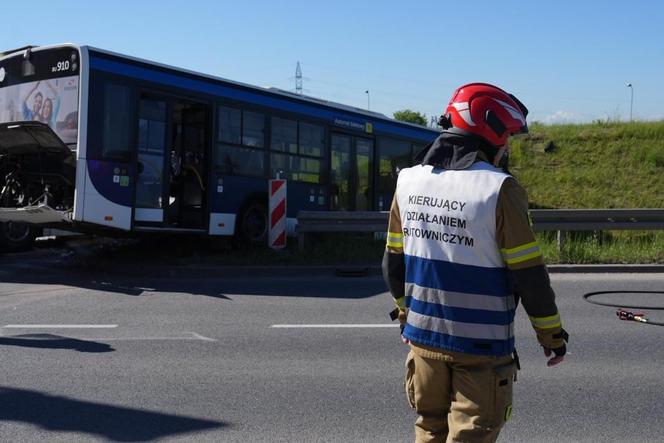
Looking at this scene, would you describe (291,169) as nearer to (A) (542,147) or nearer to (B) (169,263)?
(B) (169,263)

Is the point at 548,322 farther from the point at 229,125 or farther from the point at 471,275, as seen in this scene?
the point at 229,125

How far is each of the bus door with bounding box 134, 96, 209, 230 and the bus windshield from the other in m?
1.17

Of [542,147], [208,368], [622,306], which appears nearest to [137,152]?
[208,368]

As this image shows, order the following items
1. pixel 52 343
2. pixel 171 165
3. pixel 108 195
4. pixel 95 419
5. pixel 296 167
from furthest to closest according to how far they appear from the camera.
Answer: pixel 296 167
pixel 171 165
pixel 108 195
pixel 52 343
pixel 95 419

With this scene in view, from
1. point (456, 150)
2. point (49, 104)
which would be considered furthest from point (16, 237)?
point (456, 150)

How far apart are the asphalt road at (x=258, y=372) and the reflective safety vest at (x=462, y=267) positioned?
2048mm

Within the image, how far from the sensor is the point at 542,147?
1028 inches

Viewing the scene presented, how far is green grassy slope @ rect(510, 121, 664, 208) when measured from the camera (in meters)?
21.6

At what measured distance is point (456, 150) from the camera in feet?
9.67

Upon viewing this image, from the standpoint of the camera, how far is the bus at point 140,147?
35.9 ft

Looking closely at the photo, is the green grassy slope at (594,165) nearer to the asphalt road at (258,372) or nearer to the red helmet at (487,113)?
the asphalt road at (258,372)

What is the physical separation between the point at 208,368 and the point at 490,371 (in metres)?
4.02

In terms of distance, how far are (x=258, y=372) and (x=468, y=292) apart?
3733 mm

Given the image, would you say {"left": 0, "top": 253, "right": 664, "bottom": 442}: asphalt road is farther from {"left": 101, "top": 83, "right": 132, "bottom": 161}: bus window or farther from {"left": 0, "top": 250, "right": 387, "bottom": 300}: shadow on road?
{"left": 101, "top": 83, "right": 132, "bottom": 161}: bus window
